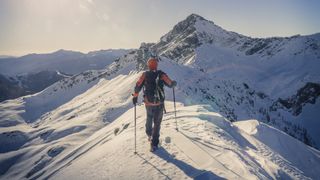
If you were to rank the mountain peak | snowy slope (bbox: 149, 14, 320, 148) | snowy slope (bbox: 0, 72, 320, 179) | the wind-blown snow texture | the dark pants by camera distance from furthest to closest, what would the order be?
the mountain peak
snowy slope (bbox: 149, 14, 320, 148)
the dark pants
the wind-blown snow texture
snowy slope (bbox: 0, 72, 320, 179)

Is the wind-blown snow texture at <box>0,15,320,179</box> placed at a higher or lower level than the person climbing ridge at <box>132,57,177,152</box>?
lower

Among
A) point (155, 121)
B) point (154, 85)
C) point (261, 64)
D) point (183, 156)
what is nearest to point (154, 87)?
point (154, 85)

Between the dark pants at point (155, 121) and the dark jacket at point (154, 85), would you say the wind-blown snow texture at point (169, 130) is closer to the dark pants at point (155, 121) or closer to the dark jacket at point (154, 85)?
the dark pants at point (155, 121)

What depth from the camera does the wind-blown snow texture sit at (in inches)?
396

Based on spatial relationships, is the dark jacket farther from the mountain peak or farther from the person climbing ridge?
the mountain peak

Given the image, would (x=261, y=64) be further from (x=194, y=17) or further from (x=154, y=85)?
(x=154, y=85)

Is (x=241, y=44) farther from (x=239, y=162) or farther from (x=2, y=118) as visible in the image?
(x=239, y=162)

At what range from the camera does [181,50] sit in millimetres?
101250

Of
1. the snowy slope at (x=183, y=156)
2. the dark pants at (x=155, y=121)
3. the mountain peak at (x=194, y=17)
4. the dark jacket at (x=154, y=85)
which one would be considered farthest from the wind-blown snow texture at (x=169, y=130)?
the mountain peak at (x=194, y=17)

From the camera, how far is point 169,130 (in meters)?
13.2

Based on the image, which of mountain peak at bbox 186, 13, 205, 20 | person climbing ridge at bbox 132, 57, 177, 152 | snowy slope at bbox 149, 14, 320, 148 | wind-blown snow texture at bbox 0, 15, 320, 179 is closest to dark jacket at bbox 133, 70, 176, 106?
person climbing ridge at bbox 132, 57, 177, 152

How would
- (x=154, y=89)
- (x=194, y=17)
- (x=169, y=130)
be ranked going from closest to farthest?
(x=154, y=89)
(x=169, y=130)
(x=194, y=17)

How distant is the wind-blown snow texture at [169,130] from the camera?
10.1 meters

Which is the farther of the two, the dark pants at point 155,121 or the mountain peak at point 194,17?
the mountain peak at point 194,17
